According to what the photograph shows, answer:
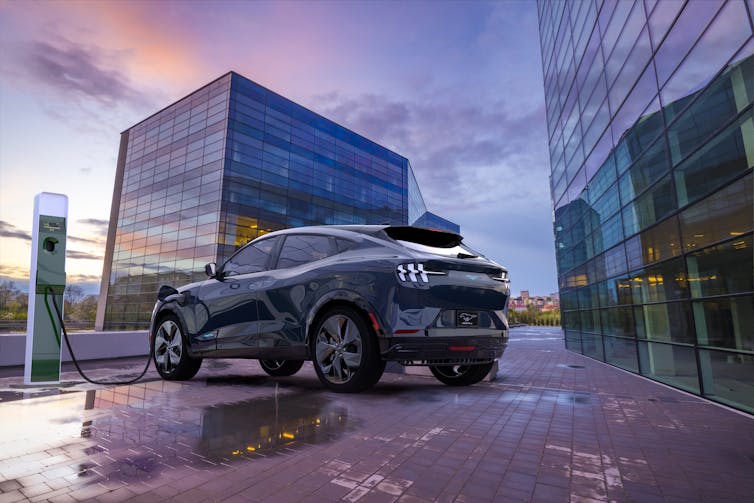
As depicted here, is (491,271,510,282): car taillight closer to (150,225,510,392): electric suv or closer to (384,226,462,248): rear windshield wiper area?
(150,225,510,392): electric suv

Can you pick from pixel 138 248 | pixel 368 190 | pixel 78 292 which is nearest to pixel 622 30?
pixel 368 190

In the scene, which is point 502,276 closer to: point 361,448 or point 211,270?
point 361,448

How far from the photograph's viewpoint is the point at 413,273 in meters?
4.24

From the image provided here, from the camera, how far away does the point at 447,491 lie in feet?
6.82

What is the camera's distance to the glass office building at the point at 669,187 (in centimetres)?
587

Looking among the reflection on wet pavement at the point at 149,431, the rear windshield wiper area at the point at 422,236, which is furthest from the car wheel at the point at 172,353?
the rear windshield wiper area at the point at 422,236

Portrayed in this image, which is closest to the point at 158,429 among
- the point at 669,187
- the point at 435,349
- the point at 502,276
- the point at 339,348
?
the point at 339,348

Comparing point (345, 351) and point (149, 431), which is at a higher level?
Result: point (345, 351)

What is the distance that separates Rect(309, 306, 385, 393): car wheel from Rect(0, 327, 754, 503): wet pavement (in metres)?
0.20

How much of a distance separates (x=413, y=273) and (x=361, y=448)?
1.91 metres

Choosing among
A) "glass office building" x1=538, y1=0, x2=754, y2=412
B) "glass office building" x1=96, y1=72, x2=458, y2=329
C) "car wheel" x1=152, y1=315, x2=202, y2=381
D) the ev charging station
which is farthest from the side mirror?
"glass office building" x1=96, y1=72, x2=458, y2=329

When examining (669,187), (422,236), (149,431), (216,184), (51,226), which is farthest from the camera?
(216,184)

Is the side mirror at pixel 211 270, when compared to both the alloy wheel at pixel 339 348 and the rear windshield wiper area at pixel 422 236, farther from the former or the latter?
the rear windshield wiper area at pixel 422 236

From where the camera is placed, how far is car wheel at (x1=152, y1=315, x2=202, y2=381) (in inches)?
237
